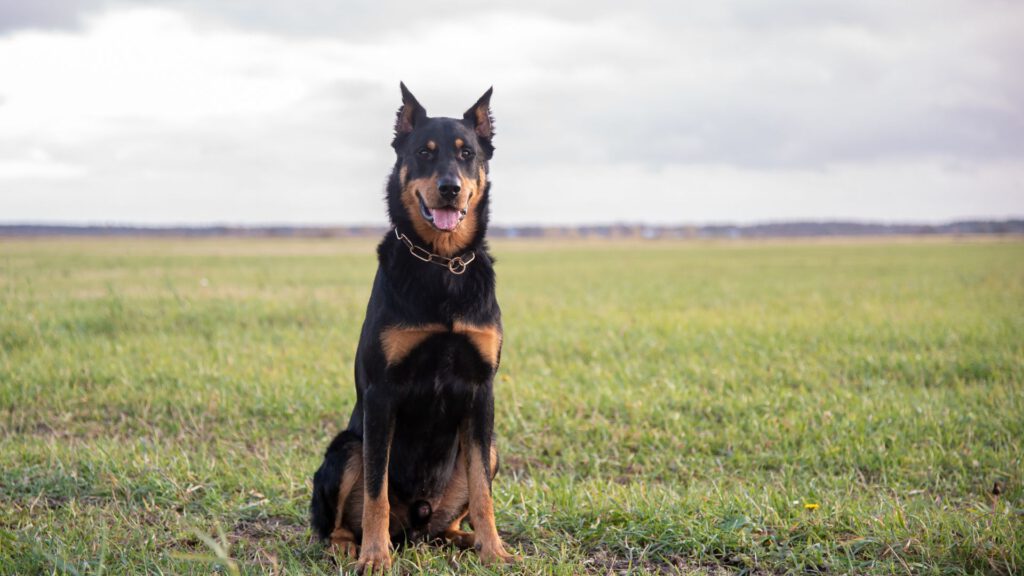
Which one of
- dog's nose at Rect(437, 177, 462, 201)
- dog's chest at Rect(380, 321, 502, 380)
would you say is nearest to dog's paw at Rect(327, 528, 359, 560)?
dog's chest at Rect(380, 321, 502, 380)

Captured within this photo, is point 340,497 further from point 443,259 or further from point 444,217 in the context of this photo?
point 444,217

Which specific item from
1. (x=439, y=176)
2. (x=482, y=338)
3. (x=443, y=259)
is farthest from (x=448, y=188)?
(x=482, y=338)

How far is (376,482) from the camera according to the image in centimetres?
363

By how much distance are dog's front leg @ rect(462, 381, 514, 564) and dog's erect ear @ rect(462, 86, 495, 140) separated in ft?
4.81

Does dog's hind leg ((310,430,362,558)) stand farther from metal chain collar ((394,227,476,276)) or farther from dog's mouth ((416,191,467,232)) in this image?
dog's mouth ((416,191,467,232))

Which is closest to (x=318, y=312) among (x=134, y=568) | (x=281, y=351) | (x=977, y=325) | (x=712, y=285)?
(x=281, y=351)

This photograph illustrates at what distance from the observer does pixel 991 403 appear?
24.1ft

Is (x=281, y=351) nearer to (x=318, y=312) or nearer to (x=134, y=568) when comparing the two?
(x=318, y=312)

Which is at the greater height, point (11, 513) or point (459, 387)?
point (459, 387)

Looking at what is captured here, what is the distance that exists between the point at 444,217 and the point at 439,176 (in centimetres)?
21

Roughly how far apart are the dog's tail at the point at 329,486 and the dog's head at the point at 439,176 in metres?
1.13

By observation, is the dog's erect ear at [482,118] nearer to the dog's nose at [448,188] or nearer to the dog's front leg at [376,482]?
the dog's nose at [448,188]

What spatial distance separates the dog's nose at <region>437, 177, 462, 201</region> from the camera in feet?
12.4

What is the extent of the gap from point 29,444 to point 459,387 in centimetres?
442
